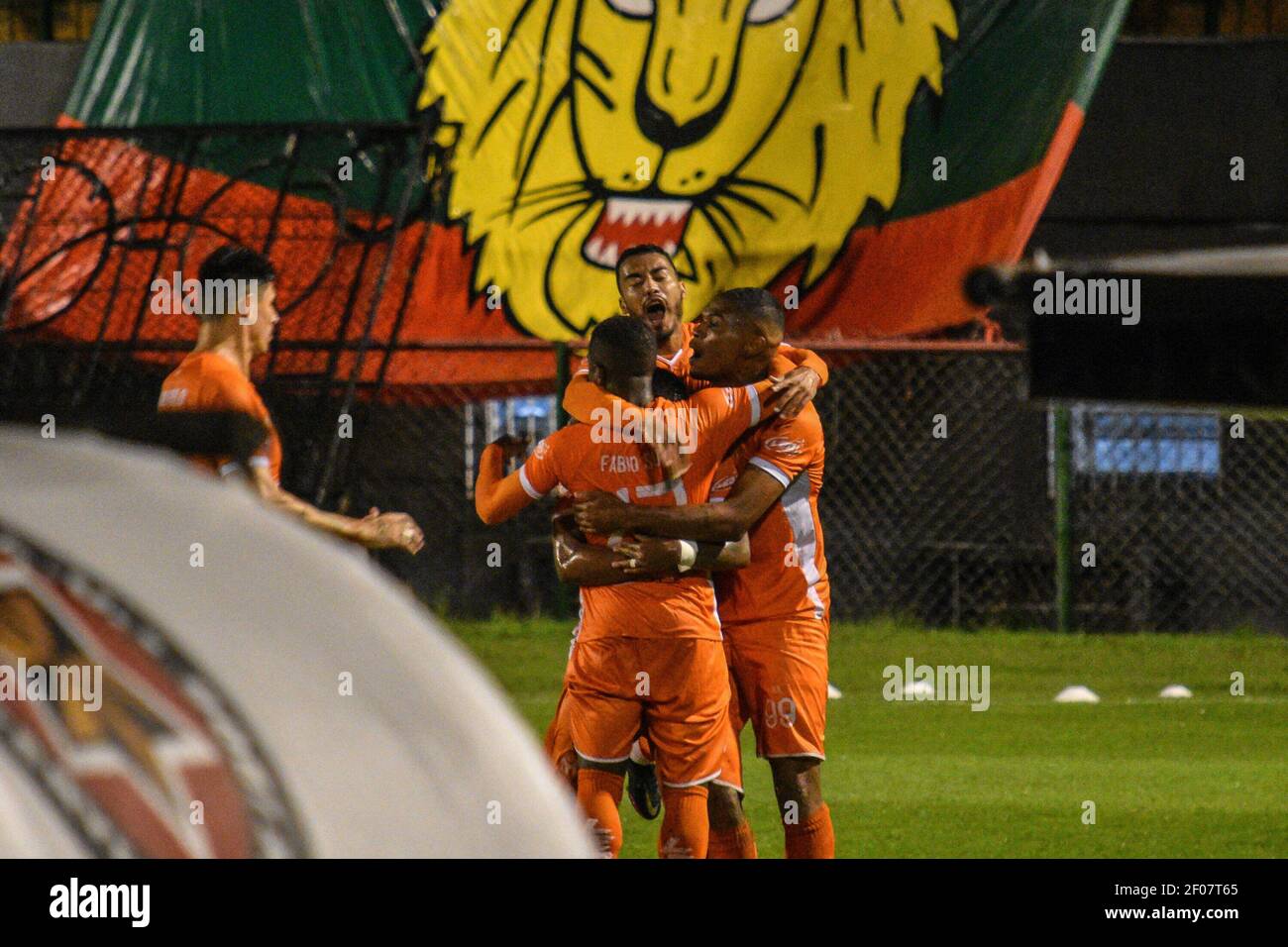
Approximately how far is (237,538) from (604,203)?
13.6 m

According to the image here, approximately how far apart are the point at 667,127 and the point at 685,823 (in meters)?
10.1

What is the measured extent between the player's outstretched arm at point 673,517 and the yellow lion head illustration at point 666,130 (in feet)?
29.0

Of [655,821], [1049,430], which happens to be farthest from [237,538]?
[1049,430]

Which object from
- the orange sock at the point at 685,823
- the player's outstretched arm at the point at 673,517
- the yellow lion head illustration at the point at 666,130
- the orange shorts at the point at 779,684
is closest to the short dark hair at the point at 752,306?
the player's outstretched arm at the point at 673,517

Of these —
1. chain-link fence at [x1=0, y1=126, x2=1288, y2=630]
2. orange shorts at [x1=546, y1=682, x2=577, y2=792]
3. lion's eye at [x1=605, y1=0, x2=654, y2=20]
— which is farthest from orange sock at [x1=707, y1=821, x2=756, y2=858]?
lion's eye at [x1=605, y1=0, x2=654, y2=20]

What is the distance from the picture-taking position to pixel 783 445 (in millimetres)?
5727

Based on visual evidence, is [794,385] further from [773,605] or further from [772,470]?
[773,605]

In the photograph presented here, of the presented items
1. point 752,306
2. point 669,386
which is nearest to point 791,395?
point 752,306

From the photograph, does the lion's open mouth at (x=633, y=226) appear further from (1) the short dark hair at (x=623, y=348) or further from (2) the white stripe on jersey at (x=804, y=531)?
(1) the short dark hair at (x=623, y=348)

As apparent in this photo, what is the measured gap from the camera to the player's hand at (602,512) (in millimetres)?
5383

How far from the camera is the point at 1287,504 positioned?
46.4ft
